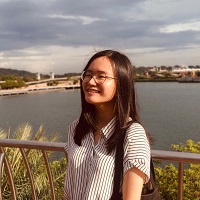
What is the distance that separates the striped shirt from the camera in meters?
1.27

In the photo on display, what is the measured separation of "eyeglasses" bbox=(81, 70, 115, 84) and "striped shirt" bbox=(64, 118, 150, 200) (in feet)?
0.54

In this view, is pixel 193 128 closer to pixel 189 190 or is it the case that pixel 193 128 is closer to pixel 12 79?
pixel 189 190

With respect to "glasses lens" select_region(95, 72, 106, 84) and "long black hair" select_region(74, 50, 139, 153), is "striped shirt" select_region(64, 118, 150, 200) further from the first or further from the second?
"glasses lens" select_region(95, 72, 106, 84)

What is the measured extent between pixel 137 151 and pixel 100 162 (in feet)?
0.49

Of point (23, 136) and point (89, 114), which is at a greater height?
point (89, 114)

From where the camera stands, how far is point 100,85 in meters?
1.39

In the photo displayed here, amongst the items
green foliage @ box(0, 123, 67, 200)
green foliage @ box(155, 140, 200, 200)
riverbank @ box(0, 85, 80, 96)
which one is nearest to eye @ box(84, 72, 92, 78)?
green foliage @ box(0, 123, 67, 200)

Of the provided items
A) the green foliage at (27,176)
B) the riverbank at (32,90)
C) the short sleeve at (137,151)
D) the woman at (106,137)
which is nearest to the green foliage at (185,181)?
the green foliage at (27,176)

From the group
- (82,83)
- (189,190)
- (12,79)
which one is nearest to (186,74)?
→ (12,79)

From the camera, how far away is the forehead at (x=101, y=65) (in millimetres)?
1379

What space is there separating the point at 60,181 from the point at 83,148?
432 centimetres

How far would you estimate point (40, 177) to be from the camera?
17.2 ft

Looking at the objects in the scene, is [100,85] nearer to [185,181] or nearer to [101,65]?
[101,65]

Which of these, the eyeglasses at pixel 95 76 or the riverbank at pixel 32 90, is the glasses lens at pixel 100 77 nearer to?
the eyeglasses at pixel 95 76
